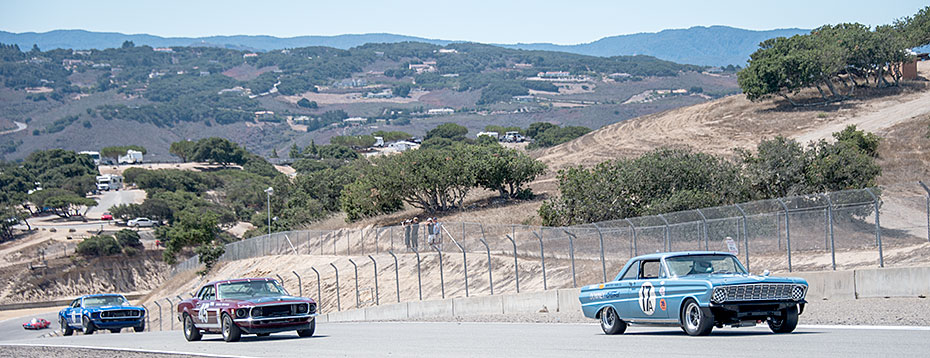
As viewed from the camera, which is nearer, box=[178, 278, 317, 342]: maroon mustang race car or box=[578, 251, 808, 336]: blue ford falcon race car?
box=[578, 251, 808, 336]: blue ford falcon race car

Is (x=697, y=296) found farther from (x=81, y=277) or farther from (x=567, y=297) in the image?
(x=81, y=277)

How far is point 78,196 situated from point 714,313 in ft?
518

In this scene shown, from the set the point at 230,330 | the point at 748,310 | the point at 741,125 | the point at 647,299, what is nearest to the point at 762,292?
the point at 748,310

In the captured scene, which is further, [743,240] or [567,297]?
[567,297]

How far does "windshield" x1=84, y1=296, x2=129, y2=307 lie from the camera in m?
31.3

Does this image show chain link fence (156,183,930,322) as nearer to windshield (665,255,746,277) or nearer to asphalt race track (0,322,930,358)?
windshield (665,255,746,277)

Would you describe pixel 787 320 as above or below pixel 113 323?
above

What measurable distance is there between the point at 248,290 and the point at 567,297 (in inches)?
341

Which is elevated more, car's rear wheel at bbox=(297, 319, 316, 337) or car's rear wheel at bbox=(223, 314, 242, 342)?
car's rear wheel at bbox=(223, 314, 242, 342)

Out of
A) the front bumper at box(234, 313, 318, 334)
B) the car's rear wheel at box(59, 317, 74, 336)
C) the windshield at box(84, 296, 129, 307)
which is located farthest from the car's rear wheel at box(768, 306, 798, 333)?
the car's rear wheel at box(59, 317, 74, 336)

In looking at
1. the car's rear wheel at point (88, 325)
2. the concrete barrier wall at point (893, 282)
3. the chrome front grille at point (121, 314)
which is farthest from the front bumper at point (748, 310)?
the car's rear wheel at point (88, 325)

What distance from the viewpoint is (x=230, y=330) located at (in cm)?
1978

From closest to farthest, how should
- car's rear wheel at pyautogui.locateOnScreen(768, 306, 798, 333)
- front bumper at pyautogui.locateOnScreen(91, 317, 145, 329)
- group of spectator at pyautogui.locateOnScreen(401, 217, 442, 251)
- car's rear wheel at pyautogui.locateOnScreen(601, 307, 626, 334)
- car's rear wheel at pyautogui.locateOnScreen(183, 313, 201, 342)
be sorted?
car's rear wheel at pyautogui.locateOnScreen(768, 306, 798, 333) < car's rear wheel at pyautogui.locateOnScreen(601, 307, 626, 334) < car's rear wheel at pyautogui.locateOnScreen(183, 313, 201, 342) < front bumper at pyautogui.locateOnScreen(91, 317, 145, 329) < group of spectator at pyautogui.locateOnScreen(401, 217, 442, 251)

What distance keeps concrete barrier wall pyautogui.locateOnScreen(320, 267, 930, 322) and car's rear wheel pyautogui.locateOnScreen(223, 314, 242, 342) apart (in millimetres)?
8948
